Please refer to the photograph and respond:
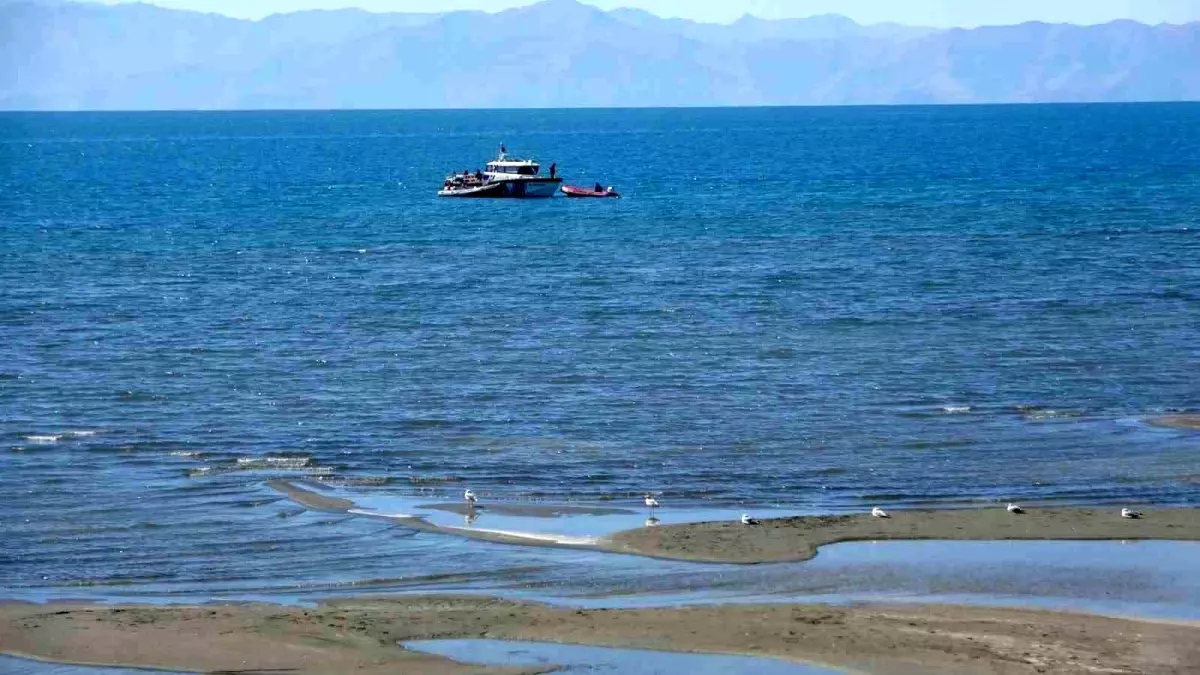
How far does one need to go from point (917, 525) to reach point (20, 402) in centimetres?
2142

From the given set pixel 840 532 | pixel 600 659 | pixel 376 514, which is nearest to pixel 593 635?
pixel 600 659

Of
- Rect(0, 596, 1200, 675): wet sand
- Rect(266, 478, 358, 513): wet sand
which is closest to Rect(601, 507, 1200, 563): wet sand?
Rect(0, 596, 1200, 675): wet sand

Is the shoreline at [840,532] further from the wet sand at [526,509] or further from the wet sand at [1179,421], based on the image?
the wet sand at [1179,421]

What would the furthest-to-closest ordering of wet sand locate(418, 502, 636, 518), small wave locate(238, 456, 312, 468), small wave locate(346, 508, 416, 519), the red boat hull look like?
1. the red boat hull
2. small wave locate(238, 456, 312, 468)
3. wet sand locate(418, 502, 636, 518)
4. small wave locate(346, 508, 416, 519)

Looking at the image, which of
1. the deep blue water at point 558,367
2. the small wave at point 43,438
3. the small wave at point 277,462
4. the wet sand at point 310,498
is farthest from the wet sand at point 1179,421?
the small wave at point 43,438

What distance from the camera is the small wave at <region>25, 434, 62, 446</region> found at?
34.2 metres

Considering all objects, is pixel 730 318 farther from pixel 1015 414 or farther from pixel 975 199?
pixel 975 199

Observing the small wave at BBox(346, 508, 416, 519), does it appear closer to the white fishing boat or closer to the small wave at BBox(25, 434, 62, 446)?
the small wave at BBox(25, 434, 62, 446)

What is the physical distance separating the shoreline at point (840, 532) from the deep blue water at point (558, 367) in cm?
110

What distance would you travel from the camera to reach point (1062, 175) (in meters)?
118

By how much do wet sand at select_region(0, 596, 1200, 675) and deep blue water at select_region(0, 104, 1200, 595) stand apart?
7.39ft

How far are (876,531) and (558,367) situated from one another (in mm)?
17262

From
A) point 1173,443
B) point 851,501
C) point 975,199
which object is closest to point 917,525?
point 851,501

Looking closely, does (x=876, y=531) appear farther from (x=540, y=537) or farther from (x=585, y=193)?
(x=585, y=193)
